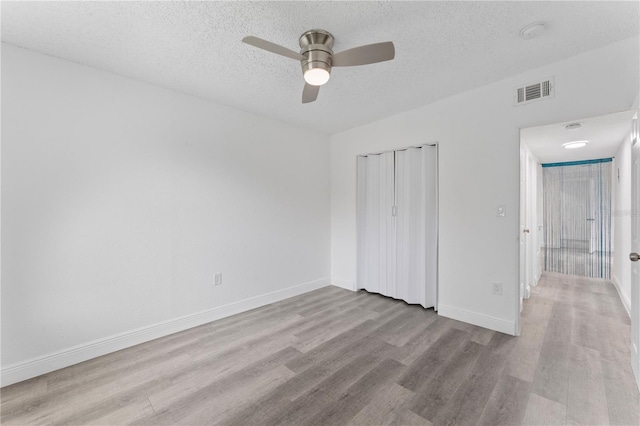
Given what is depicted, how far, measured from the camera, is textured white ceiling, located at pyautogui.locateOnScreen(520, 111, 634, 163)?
3.02 m

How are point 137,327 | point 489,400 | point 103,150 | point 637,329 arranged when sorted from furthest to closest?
1. point 137,327
2. point 103,150
3. point 637,329
4. point 489,400

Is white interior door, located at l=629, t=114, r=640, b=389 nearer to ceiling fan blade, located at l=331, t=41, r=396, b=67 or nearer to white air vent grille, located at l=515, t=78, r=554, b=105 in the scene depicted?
white air vent grille, located at l=515, t=78, r=554, b=105

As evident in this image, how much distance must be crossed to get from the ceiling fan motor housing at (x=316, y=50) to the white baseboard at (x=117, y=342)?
2.74m

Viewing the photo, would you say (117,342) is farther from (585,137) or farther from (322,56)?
(585,137)

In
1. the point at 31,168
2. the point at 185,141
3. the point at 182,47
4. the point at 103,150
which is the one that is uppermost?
the point at 182,47

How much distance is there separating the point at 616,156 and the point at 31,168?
7775 millimetres

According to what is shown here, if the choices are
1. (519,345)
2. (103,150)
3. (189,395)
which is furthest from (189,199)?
(519,345)

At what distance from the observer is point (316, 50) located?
1.84 metres

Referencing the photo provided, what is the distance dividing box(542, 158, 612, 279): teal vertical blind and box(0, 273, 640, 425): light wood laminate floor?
2396mm

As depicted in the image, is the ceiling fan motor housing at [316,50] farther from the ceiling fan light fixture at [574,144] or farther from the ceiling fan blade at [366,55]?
the ceiling fan light fixture at [574,144]

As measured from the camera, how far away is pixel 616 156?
4.50m

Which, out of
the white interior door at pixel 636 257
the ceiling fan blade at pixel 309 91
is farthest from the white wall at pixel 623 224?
the ceiling fan blade at pixel 309 91

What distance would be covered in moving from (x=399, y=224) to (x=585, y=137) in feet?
9.50

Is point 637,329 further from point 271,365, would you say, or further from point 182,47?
point 182,47
